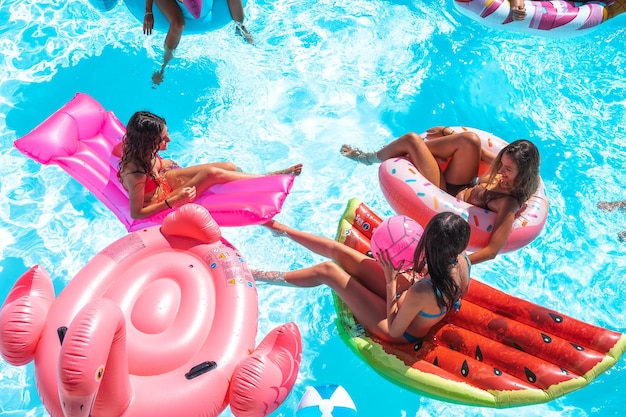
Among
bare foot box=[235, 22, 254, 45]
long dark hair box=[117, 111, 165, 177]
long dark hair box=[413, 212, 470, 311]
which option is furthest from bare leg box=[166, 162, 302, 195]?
bare foot box=[235, 22, 254, 45]

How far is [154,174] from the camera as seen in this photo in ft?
14.2

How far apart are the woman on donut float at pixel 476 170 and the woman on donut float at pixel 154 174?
1324mm

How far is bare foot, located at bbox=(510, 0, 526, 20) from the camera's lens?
589 centimetres

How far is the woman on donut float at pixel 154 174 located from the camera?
160 inches

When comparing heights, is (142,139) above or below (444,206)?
above

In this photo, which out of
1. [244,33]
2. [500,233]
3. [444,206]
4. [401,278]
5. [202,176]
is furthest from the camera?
[244,33]

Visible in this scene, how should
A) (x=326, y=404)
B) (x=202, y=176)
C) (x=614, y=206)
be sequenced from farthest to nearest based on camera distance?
(x=614, y=206) → (x=202, y=176) → (x=326, y=404)

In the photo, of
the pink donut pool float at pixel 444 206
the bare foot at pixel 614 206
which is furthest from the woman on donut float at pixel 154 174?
the bare foot at pixel 614 206

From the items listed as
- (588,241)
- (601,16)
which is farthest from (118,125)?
(601,16)

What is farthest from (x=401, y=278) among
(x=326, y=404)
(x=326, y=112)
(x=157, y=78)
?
(x=157, y=78)

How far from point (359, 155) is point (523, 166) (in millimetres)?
1542

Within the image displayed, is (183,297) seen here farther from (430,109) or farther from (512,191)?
(430,109)

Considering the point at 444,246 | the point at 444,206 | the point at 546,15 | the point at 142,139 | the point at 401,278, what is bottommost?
the point at 401,278

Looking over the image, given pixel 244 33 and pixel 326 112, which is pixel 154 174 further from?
pixel 244 33
